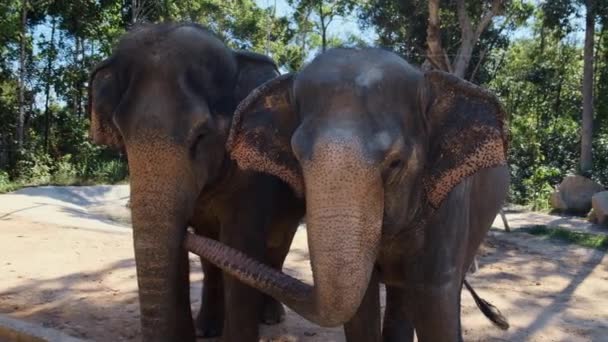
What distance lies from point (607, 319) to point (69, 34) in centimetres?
1623

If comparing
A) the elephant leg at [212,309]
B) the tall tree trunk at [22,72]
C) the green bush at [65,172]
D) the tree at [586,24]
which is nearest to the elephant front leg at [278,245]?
the elephant leg at [212,309]

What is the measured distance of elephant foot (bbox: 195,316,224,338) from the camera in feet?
14.3

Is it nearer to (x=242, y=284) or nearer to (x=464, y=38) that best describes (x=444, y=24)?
(x=464, y=38)

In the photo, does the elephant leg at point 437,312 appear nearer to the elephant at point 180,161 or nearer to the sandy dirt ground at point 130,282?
→ the elephant at point 180,161

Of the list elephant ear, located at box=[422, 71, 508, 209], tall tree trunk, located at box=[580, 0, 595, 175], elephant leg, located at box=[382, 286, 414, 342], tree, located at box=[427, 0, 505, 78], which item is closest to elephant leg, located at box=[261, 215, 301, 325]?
elephant leg, located at box=[382, 286, 414, 342]

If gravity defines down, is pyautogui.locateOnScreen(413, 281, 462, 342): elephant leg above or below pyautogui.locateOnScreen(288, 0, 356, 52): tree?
below

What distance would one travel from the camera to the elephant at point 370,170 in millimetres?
2014

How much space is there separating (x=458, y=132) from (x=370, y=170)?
619 millimetres

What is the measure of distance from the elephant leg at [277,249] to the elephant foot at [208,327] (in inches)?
14.8

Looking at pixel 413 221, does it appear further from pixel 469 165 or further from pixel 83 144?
pixel 83 144

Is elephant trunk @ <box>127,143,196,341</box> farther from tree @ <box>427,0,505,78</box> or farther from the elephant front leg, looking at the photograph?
tree @ <box>427,0,505,78</box>

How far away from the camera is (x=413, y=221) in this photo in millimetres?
2654

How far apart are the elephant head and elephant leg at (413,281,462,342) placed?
105 centimetres

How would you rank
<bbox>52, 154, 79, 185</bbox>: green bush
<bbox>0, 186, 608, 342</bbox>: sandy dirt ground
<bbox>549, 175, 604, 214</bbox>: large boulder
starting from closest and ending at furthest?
<bbox>0, 186, 608, 342</bbox>: sandy dirt ground
<bbox>549, 175, 604, 214</bbox>: large boulder
<bbox>52, 154, 79, 185</bbox>: green bush
